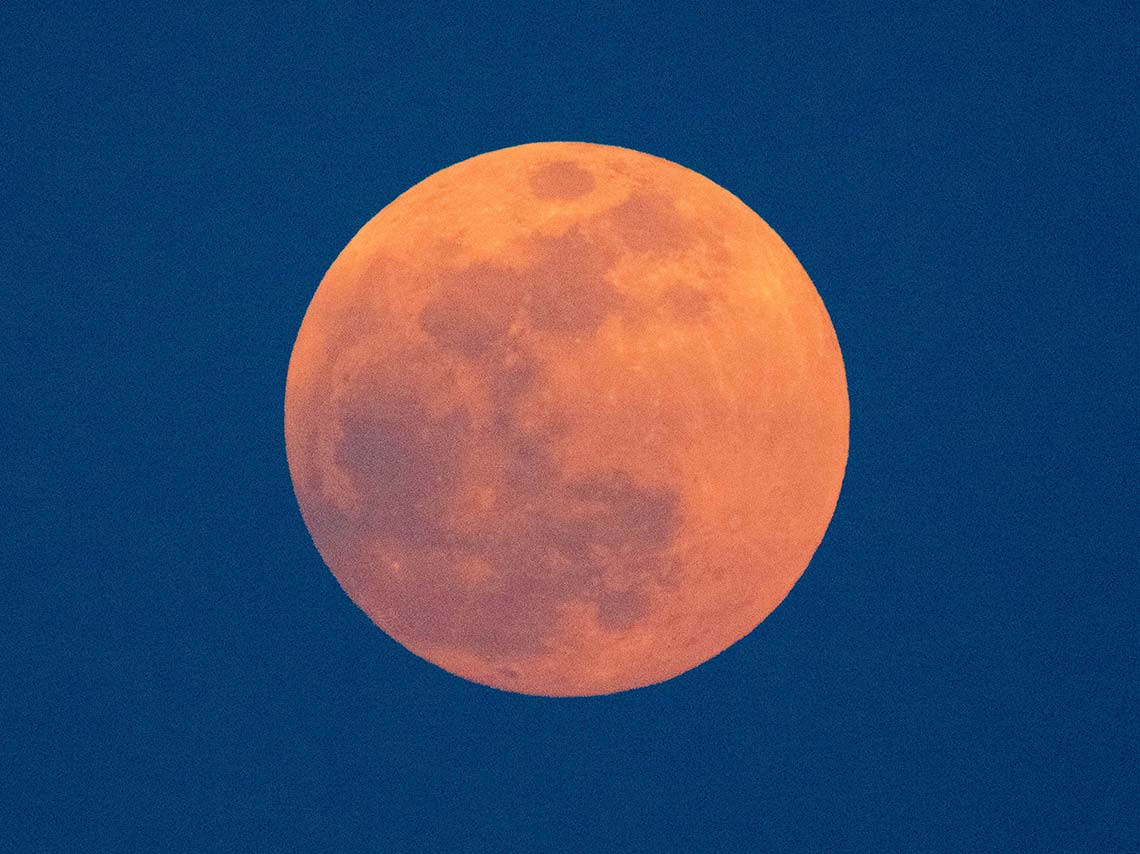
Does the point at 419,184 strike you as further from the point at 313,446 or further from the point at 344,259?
the point at 313,446

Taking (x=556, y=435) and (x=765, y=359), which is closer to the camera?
(x=556, y=435)

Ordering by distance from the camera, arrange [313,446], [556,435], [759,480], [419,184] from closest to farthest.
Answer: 1. [556,435]
2. [759,480]
3. [313,446]
4. [419,184]

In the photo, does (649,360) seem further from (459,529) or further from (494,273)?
(459,529)

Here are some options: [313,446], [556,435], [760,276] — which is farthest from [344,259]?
[760,276]

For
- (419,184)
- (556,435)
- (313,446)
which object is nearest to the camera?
(556,435)

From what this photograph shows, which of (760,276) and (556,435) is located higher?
(760,276)

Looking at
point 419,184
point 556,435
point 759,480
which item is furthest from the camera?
point 419,184

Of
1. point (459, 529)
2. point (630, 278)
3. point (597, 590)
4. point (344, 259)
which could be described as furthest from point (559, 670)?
point (344, 259)

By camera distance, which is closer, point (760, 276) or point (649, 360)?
point (649, 360)

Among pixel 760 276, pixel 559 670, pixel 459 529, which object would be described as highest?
pixel 760 276
